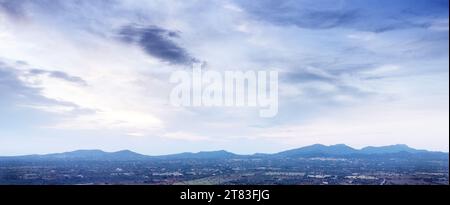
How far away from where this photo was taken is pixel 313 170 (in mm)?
5527

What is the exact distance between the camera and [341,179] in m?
4.84

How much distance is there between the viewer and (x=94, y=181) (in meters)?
4.80

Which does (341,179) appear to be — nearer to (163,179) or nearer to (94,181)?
(163,179)
